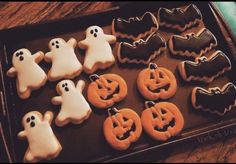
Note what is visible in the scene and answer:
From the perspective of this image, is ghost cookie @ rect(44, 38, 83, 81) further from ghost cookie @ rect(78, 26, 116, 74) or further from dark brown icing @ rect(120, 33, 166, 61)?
dark brown icing @ rect(120, 33, 166, 61)

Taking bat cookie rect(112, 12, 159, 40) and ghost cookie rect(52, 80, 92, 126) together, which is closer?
ghost cookie rect(52, 80, 92, 126)

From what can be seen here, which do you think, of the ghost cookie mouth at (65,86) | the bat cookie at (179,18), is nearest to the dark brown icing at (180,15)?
the bat cookie at (179,18)

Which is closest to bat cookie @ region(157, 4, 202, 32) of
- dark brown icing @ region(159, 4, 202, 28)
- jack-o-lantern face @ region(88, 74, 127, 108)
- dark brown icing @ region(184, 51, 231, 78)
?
dark brown icing @ region(159, 4, 202, 28)

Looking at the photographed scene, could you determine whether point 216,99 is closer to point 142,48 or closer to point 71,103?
point 142,48

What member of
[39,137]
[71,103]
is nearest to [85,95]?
[71,103]

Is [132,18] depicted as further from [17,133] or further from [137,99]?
[17,133]

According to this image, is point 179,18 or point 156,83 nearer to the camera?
point 156,83
